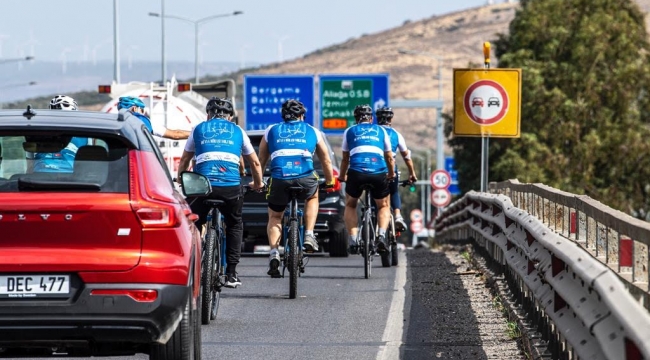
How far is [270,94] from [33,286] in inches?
1610

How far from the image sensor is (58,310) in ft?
24.5

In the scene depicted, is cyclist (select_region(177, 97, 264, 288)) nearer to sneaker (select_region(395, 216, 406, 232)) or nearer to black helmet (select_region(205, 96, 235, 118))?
black helmet (select_region(205, 96, 235, 118))

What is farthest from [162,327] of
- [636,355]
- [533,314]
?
[533,314]

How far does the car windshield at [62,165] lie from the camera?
25.2ft

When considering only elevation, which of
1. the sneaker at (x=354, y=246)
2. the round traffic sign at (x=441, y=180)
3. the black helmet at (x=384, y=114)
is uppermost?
the black helmet at (x=384, y=114)

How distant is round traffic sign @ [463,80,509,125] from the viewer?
2061 centimetres

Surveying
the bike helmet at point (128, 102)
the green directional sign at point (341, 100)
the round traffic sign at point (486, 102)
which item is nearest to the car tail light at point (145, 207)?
the bike helmet at point (128, 102)

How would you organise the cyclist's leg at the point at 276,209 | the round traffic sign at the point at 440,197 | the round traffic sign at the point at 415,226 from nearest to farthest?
1. the cyclist's leg at the point at 276,209
2. the round traffic sign at the point at 440,197
3. the round traffic sign at the point at 415,226

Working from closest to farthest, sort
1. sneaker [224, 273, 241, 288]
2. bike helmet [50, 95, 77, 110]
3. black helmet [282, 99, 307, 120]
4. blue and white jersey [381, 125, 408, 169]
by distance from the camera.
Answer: sneaker [224, 273, 241, 288] < bike helmet [50, 95, 77, 110] < black helmet [282, 99, 307, 120] < blue and white jersey [381, 125, 408, 169]

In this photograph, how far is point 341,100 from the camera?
49.3 metres

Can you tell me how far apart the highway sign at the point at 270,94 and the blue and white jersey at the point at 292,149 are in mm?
32829

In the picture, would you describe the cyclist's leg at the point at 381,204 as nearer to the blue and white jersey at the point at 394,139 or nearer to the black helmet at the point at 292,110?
the blue and white jersey at the point at 394,139

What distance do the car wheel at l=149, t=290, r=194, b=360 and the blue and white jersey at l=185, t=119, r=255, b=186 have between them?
4.90 meters

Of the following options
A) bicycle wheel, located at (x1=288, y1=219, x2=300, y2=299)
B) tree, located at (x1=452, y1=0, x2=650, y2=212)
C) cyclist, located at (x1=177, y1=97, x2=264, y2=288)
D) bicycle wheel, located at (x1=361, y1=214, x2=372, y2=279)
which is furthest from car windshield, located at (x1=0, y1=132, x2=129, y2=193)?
tree, located at (x1=452, y1=0, x2=650, y2=212)
